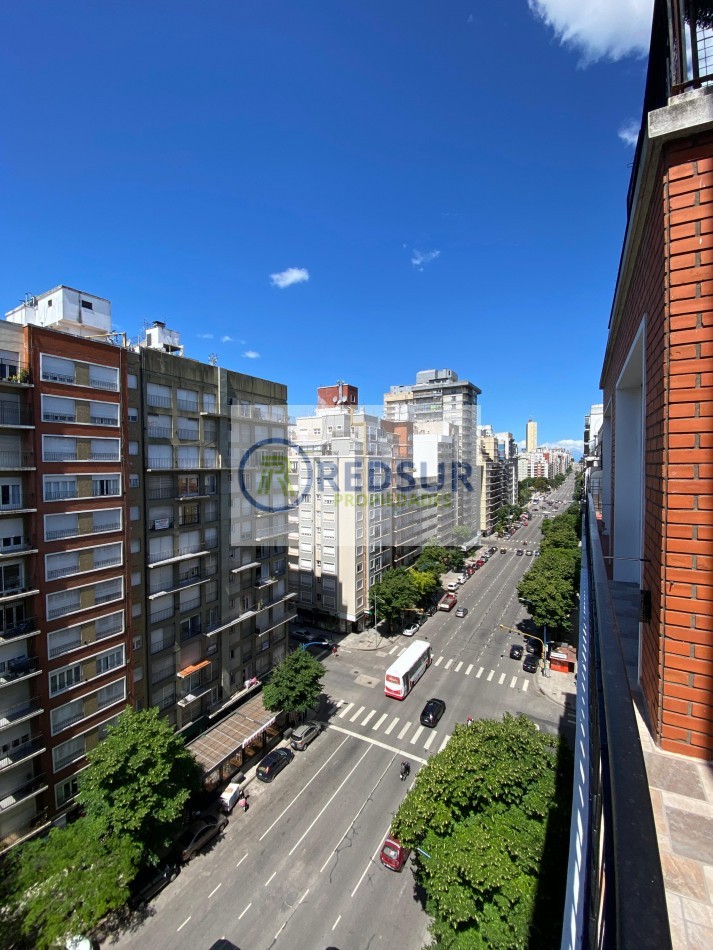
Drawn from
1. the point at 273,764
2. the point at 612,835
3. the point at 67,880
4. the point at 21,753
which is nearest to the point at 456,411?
the point at 273,764

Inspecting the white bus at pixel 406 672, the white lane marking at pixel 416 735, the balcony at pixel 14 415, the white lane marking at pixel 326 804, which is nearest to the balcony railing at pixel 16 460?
the balcony at pixel 14 415

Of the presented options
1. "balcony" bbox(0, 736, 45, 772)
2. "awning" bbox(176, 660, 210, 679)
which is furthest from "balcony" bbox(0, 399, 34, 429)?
"awning" bbox(176, 660, 210, 679)

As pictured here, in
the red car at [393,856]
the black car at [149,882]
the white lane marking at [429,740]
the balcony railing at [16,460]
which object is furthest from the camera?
the white lane marking at [429,740]

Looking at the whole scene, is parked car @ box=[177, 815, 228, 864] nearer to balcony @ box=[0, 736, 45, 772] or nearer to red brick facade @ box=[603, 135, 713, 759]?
balcony @ box=[0, 736, 45, 772]

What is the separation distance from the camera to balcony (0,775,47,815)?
15648 millimetres

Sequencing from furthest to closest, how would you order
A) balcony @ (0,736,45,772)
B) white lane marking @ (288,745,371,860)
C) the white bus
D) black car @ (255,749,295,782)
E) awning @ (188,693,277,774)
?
1. the white bus
2. black car @ (255,749,295,782)
3. awning @ (188,693,277,774)
4. white lane marking @ (288,745,371,860)
5. balcony @ (0,736,45,772)

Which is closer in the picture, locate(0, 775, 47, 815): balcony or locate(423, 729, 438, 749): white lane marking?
locate(0, 775, 47, 815): balcony

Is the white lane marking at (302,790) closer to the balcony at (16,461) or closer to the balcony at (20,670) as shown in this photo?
the balcony at (20,670)

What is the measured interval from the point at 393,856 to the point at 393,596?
2246 cm

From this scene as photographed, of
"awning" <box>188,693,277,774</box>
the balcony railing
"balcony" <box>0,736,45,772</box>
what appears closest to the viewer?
"balcony" <box>0,736,45,772</box>

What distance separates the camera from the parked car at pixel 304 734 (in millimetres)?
25528

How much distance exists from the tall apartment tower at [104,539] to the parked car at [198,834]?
168 inches

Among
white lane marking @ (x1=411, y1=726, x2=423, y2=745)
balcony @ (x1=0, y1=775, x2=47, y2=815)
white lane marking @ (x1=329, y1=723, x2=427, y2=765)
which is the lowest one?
white lane marking @ (x1=329, y1=723, x2=427, y2=765)

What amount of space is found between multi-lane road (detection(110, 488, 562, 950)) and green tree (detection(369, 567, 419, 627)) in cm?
614
